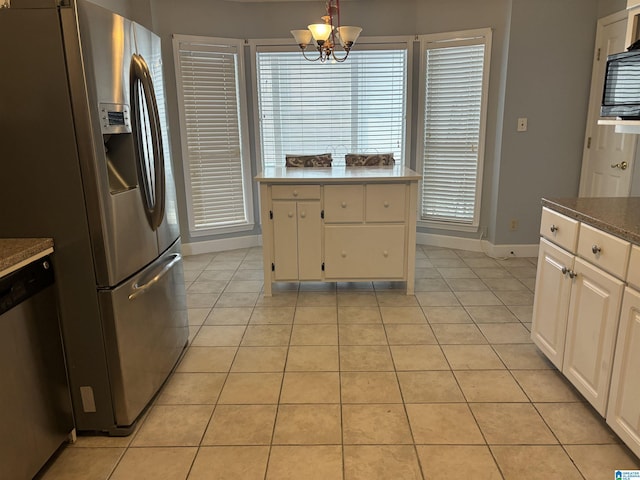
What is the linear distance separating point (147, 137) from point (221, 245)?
113 inches

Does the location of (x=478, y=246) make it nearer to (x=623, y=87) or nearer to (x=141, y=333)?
(x=623, y=87)

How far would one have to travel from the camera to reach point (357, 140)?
5.00 metres

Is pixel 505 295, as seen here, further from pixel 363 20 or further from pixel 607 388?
pixel 363 20

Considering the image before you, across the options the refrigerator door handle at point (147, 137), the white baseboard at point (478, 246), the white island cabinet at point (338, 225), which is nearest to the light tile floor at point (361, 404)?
the white island cabinet at point (338, 225)

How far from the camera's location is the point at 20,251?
1.61m

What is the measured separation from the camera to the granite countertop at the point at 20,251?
153cm

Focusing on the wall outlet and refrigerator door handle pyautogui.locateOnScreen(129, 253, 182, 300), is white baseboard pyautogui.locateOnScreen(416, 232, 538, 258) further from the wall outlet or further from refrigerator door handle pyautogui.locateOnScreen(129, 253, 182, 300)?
refrigerator door handle pyautogui.locateOnScreen(129, 253, 182, 300)

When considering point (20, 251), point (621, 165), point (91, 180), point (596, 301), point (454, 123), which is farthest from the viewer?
point (454, 123)

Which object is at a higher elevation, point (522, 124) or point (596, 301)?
point (522, 124)

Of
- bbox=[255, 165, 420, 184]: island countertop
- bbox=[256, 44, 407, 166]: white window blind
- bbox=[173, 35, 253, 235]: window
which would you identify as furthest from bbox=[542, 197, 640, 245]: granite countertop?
bbox=[173, 35, 253, 235]: window

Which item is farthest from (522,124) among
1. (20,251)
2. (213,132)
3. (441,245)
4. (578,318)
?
(20,251)

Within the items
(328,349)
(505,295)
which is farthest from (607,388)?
(505,295)

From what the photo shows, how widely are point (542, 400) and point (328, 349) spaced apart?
1176mm

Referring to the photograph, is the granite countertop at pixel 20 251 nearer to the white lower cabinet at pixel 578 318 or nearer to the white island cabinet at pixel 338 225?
the white island cabinet at pixel 338 225
